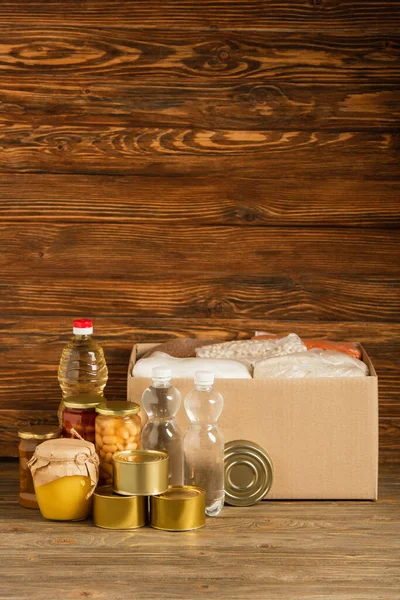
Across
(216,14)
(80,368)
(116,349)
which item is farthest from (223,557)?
(216,14)

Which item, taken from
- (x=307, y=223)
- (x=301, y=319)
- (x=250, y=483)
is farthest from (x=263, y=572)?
(x=307, y=223)

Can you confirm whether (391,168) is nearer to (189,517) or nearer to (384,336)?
(384,336)

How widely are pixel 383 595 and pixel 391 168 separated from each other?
0.89 meters

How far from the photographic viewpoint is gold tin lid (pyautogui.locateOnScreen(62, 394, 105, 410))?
4.82ft

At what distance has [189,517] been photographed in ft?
4.43

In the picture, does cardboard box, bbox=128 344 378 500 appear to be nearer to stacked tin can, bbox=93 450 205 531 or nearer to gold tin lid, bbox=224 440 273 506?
gold tin lid, bbox=224 440 273 506

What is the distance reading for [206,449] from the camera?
1434mm

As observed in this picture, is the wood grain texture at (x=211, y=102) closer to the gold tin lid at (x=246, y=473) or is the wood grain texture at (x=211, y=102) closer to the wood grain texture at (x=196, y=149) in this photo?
the wood grain texture at (x=196, y=149)

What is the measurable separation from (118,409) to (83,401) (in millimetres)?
90

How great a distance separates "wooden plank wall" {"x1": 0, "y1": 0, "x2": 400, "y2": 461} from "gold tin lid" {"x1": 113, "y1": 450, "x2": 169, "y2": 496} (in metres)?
0.40

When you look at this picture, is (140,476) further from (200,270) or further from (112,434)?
(200,270)

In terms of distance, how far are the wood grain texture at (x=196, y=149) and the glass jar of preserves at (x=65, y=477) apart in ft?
1.98

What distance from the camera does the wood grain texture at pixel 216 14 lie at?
1707 mm

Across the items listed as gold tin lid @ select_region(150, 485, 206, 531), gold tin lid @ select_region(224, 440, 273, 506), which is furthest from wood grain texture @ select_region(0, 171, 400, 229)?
gold tin lid @ select_region(150, 485, 206, 531)
